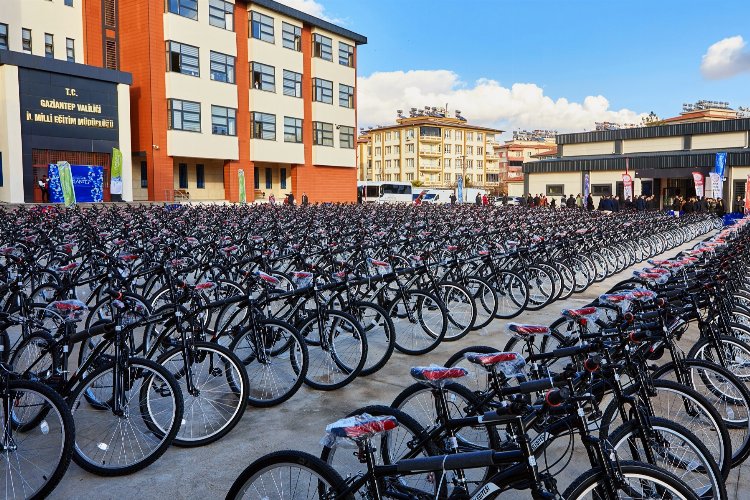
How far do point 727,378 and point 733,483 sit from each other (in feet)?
A: 2.00

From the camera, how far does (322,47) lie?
133 ft

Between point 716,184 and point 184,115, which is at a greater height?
point 184,115

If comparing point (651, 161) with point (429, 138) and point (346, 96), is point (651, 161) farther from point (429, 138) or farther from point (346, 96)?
point (429, 138)

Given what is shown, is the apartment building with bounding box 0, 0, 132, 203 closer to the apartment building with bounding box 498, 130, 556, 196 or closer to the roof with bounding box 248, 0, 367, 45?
the roof with bounding box 248, 0, 367, 45

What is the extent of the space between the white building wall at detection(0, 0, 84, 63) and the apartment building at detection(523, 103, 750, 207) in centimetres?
2969

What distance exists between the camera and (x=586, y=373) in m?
2.73

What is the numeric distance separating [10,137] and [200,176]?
11.4 meters

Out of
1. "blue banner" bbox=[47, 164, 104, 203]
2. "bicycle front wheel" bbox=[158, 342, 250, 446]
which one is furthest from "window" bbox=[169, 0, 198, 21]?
"bicycle front wheel" bbox=[158, 342, 250, 446]

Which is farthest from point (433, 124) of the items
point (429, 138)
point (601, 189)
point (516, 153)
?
point (601, 189)

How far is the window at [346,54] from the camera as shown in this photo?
4184 centimetres

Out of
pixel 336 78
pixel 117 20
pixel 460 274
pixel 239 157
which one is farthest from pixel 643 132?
pixel 460 274

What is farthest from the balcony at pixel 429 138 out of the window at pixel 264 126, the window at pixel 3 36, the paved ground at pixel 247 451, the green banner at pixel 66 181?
the paved ground at pixel 247 451

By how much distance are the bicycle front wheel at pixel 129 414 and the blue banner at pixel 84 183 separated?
25308 millimetres

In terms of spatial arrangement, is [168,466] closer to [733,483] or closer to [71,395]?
[71,395]
